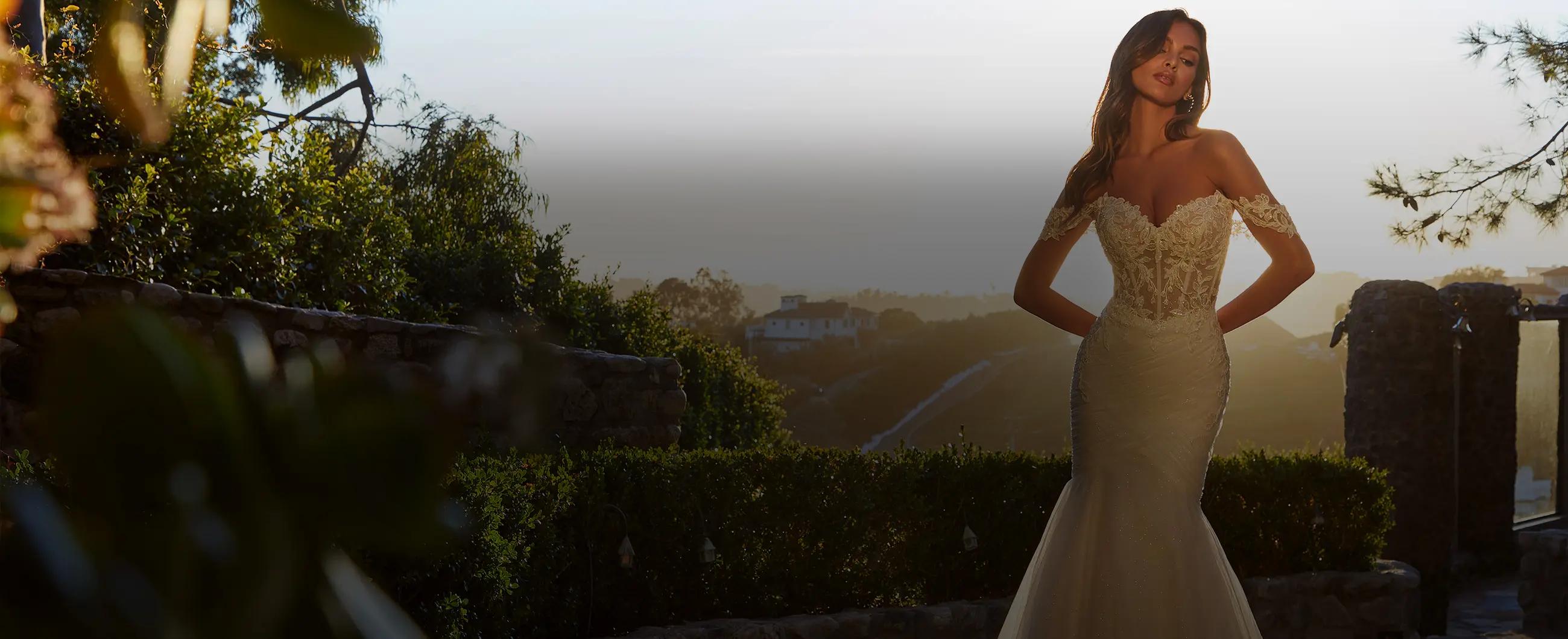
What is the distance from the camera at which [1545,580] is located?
27.8ft

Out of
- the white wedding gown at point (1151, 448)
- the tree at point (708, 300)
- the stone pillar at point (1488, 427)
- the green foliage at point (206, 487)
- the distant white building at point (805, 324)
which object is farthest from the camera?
the distant white building at point (805, 324)

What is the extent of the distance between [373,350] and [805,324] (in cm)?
4925

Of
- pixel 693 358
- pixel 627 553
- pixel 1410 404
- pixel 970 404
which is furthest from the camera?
pixel 970 404

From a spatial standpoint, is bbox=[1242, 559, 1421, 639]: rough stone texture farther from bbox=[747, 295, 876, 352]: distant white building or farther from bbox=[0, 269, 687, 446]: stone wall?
bbox=[747, 295, 876, 352]: distant white building

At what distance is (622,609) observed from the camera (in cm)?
586

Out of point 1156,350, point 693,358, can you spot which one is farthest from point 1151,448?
point 693,358

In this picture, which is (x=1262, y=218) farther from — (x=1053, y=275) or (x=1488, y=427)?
(x=1488, y=427)

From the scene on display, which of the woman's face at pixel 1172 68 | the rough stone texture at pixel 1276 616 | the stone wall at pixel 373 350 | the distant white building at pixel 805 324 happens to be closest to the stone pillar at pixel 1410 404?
the rough stone texture at pixel 1276 616

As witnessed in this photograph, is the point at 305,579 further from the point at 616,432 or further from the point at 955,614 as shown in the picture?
the point at 616,432

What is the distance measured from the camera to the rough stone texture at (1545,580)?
833 centimetres

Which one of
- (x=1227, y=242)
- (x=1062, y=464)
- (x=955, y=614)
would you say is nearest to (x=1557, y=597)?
(x=1062, y=464)

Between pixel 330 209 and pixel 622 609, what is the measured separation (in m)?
5.96

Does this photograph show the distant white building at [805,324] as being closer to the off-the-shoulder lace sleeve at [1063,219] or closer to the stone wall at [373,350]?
the stone wall at [373,350]

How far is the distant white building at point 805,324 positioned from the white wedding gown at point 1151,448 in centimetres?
→ 4867
